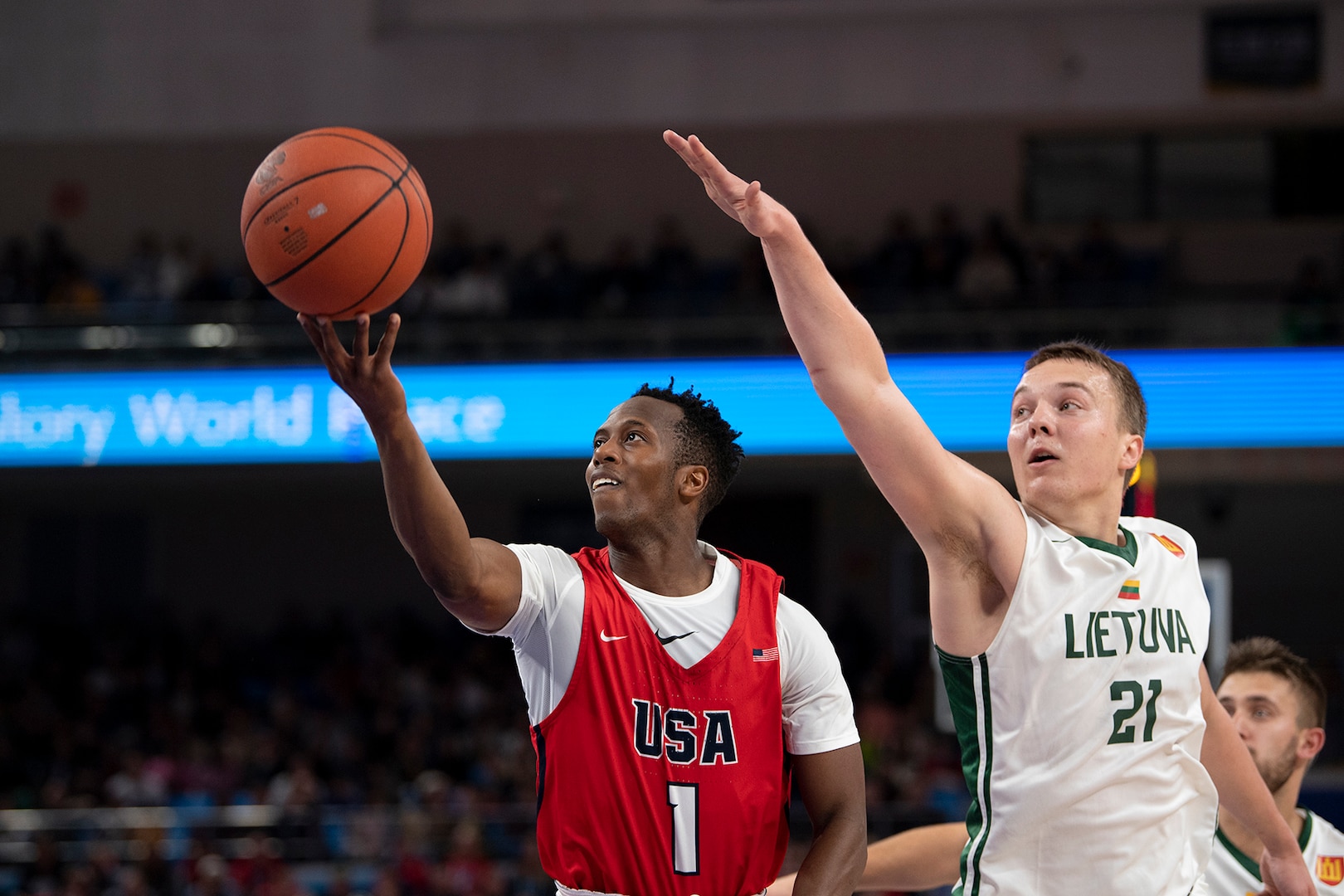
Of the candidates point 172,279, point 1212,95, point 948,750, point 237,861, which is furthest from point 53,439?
point 1212,95

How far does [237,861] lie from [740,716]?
879 cm

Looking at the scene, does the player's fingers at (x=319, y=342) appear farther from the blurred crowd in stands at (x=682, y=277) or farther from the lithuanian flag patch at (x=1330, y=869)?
the blurred crowd in stands at (x=682, y=277)

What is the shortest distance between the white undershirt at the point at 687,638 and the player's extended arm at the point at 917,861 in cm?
48

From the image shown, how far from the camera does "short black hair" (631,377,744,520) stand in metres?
3.62

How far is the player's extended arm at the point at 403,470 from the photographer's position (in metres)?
2.76

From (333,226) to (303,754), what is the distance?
10773 millimetres

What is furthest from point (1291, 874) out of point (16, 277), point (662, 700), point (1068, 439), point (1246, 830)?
point (16, 277)

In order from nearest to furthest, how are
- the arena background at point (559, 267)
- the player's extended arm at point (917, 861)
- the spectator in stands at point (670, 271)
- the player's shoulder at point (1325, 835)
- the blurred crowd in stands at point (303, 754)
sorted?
the player's extended arm at point (917, 861), the player's shoulder at point (1325, 835), the blurred crowd in stands at point (303, 754), the arena background at point (559, 267), the spectator in stands at point (670, 271)

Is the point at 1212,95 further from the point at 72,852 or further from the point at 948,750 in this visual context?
the point at 72,852

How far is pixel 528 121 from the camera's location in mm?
17922

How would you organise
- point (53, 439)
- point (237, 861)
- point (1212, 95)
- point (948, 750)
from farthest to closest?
point (1212, 95)
point (53, 439)
point (948, 750)
point (237, 861)

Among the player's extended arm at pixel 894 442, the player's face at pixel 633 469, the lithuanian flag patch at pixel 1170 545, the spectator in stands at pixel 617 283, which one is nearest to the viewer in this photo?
the player's extended arm at pixel 894 442

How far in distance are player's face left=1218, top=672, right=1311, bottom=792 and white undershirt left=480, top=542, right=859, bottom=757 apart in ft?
4.68

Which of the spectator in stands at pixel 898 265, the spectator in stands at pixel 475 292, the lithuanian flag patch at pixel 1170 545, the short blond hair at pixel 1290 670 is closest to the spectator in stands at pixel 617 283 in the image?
the spectator in stands at pixel 475 292
